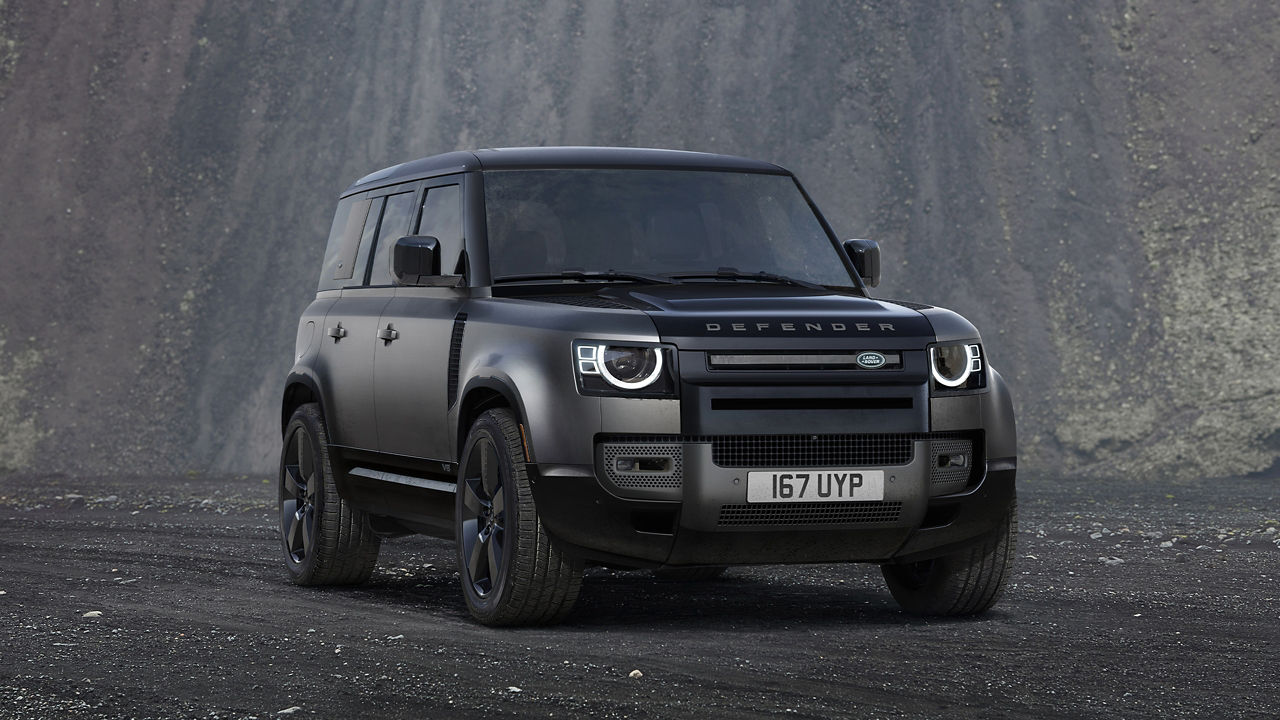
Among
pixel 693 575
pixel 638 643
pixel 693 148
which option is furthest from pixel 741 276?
pixel 693 148

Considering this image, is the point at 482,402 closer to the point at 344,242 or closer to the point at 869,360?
the point at 869,360

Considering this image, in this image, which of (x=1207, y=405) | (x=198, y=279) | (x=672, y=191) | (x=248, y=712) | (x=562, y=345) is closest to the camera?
(x=248, y=712)

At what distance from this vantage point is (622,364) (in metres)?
7.43

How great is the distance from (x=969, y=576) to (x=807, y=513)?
1.30 m

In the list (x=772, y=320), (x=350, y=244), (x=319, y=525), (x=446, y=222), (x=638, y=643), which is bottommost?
(x=638, y=643)

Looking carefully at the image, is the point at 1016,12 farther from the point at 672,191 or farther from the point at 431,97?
the point at 672,191

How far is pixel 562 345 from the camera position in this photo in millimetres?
7480

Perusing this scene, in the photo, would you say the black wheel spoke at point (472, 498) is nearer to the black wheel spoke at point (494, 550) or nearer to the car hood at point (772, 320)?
the black wheel spoke at point (494, 550)

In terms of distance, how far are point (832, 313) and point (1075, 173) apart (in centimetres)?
2357

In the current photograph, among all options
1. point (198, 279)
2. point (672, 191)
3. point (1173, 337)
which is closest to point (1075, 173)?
point (1173, 337)

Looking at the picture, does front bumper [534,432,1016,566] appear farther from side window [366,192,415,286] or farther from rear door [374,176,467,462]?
side window [366,192,415,286]

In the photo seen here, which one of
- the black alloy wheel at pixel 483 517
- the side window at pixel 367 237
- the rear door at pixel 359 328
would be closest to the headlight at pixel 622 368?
the black alloy wheel at pixel 483 517

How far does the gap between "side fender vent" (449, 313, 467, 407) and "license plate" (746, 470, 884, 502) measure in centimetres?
168

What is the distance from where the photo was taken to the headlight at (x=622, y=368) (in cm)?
739
